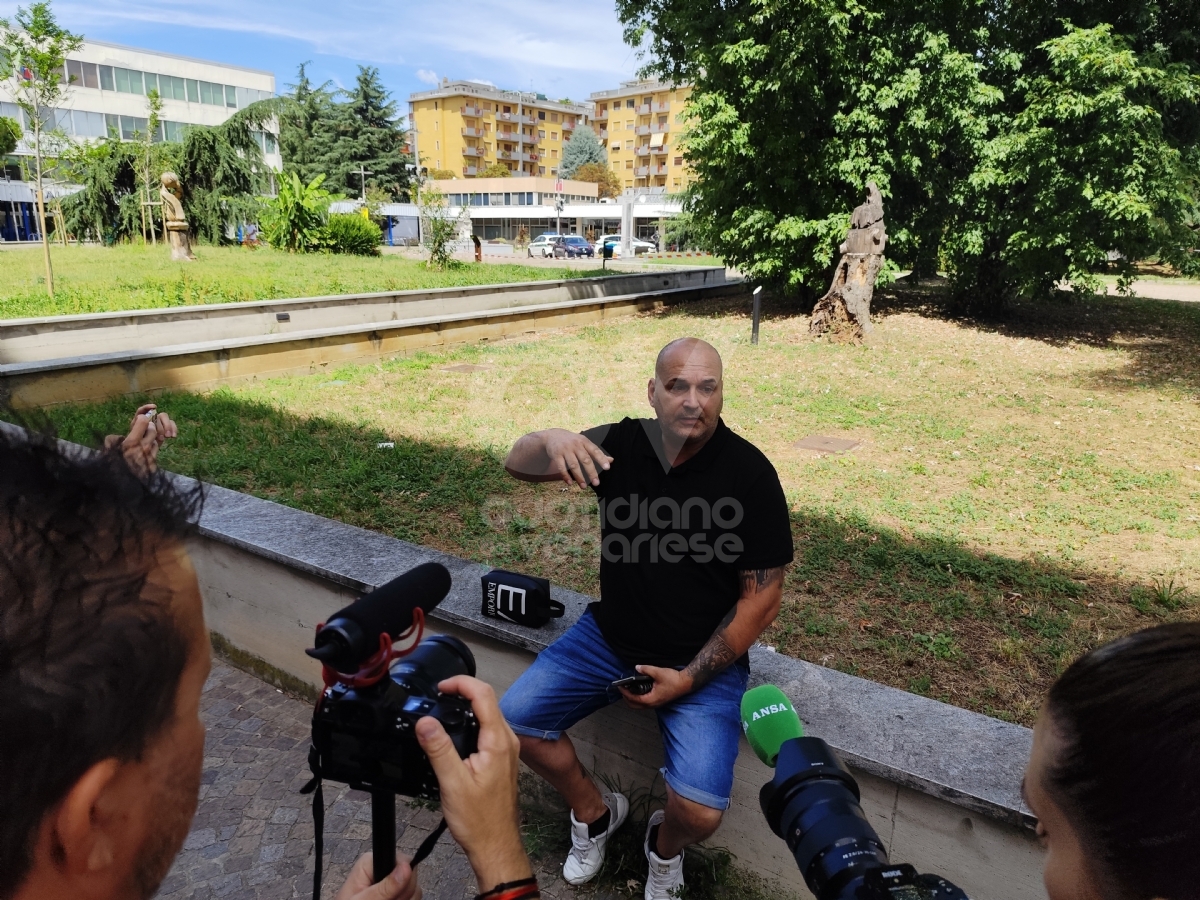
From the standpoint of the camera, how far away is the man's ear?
0.69 meters

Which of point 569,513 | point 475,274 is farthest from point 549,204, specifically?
point 569,513

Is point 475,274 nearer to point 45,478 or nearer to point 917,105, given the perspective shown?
point 917,105

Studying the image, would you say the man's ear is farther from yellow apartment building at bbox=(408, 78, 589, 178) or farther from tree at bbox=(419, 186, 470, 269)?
yellow apartment building at bbox=(408, 78, 589, 178)

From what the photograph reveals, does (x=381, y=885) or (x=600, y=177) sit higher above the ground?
(x=600, y=177)

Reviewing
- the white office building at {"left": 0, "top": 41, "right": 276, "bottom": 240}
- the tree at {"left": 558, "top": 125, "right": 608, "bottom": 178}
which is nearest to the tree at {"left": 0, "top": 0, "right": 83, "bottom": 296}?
the white office building at {"left": 0, "top": 41, "right": 276, "bottom": 240}

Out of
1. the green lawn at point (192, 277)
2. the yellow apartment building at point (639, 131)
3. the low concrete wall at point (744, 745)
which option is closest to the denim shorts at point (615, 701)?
the low concrete wall at point (744, 745)

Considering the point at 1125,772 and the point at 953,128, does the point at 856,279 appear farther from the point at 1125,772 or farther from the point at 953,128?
the point at 1125,772

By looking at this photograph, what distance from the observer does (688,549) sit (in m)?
2.44

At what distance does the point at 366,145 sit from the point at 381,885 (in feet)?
185

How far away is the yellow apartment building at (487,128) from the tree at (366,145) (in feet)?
109

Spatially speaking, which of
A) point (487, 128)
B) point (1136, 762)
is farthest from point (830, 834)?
point (487, 128)

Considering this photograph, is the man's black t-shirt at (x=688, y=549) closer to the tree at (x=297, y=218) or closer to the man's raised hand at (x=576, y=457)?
the man's raised hand at (x=576, y=457)

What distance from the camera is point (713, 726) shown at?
2.22 metres

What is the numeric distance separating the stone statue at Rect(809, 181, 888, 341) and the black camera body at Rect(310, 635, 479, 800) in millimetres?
11651
